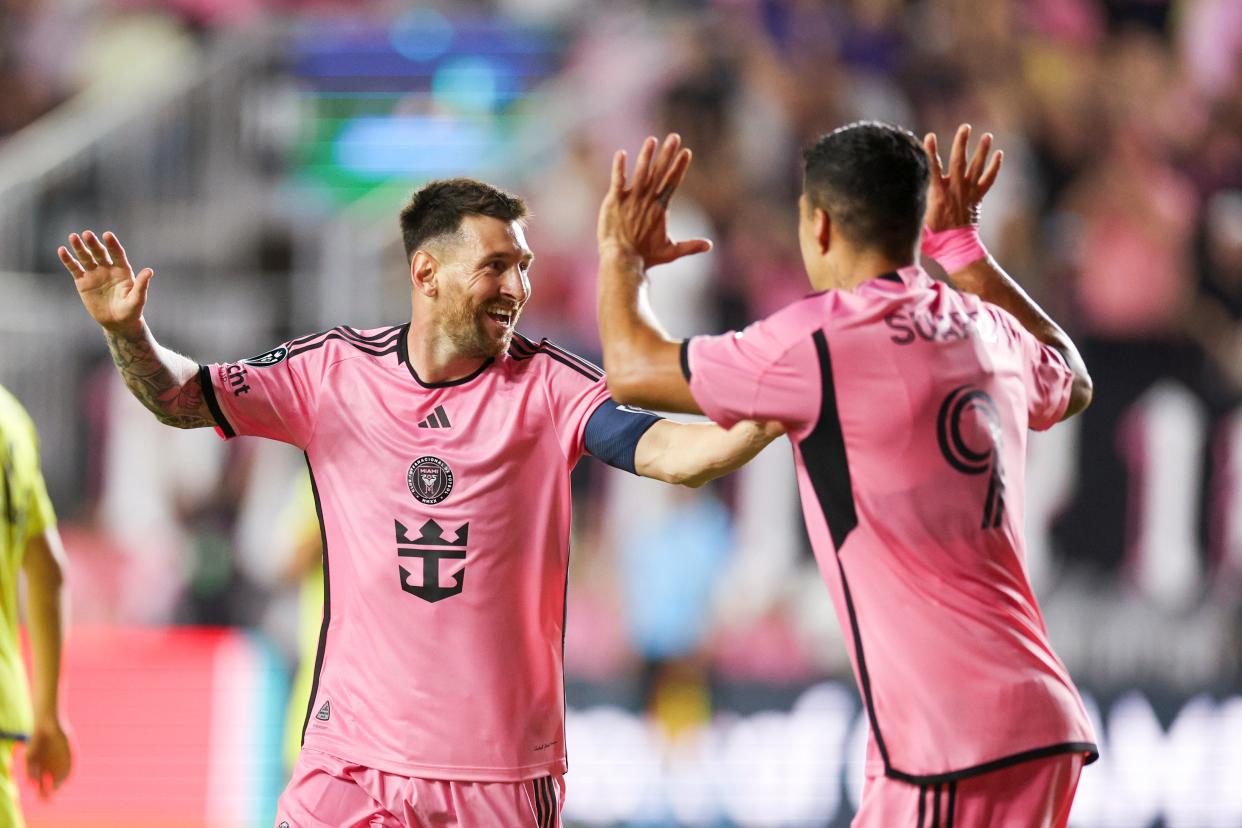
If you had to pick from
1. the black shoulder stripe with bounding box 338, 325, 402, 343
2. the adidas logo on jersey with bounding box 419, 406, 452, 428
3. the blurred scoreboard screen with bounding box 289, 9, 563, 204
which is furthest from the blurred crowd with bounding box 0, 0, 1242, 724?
the adidas logo on jersey with bounding box 419, 406, 452, 428

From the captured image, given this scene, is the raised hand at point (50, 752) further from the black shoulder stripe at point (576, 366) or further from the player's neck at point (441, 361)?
the black shoulder stripe at point (576, 366)

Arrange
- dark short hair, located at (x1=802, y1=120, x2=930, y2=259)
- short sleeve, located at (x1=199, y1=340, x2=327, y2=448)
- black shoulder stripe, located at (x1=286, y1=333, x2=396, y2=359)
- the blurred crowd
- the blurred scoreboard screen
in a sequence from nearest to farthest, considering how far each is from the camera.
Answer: dark short hair, located at (x1=802, y1=120, x2=930, y2=259) < short sleeve, located at (x1=199, y1=340, x2=327, y2=448) < black shoulder stripe, located at (x1=286, y1=333, x2=396, y2=359) < the blurred crowd < the blurred scoreboard screen

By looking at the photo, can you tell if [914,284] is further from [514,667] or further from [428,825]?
[428,825]

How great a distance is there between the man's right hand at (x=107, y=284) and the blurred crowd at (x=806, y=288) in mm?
5705

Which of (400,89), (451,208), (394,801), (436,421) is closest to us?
(394,801)

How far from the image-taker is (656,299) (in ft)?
35.7

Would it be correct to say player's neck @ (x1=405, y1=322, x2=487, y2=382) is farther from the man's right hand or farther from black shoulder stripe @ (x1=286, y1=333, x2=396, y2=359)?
the man's right hand

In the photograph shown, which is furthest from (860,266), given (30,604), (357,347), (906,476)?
(30,604)

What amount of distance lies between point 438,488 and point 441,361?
0.38 m

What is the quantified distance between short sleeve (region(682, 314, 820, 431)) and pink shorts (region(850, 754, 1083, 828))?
80 centimetres

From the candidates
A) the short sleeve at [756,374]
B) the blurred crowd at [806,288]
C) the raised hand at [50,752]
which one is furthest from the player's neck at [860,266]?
the blurred crowd at [806,288]

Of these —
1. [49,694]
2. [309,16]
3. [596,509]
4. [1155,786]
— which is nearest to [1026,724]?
[49,694]

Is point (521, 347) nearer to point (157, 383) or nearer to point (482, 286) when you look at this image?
point (482, 286)

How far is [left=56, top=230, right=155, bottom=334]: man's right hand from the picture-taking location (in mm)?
3951
